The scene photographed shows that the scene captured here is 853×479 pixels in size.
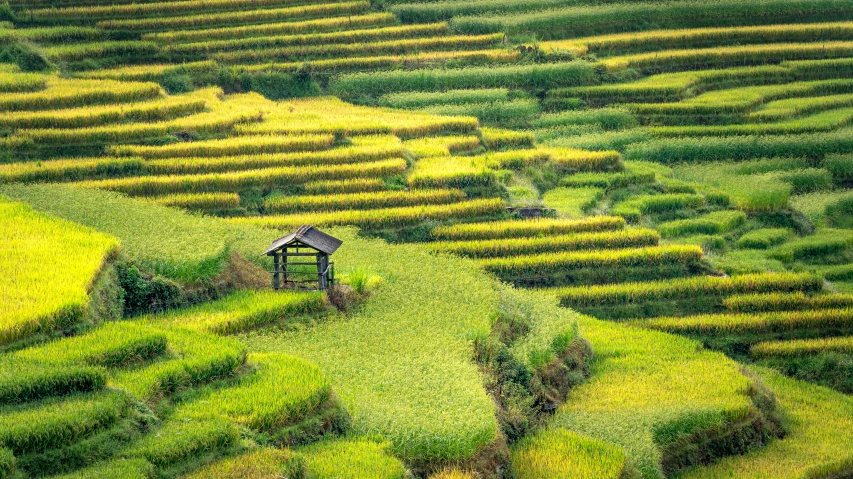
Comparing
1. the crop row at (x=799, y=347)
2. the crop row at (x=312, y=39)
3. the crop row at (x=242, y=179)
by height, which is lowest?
the crop row at (x=799, y=347)

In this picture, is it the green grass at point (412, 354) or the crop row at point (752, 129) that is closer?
the green grass at point (412, 354)

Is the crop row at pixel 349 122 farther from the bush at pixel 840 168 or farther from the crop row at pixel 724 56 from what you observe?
the bush at pixel 840 168

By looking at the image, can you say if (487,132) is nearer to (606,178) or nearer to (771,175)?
(606,178)

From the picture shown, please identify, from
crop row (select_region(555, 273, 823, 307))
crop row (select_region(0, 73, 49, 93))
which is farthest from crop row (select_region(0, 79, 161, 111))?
crop row (select_region(555, 273, 823, 307))

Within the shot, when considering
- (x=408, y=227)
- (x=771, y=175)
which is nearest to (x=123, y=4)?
(x=408, y=227)

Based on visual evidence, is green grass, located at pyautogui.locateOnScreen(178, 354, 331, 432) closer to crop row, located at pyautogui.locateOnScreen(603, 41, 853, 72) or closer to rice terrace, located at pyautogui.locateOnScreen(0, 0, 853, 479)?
rice terrace, located at pyautogui.locateOnScreen(0, 0, 853, 479)

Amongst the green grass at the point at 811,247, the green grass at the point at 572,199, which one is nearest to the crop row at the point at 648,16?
the green grass at the point at 572,199

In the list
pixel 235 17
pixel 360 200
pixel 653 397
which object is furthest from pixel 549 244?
pixel 235 17
